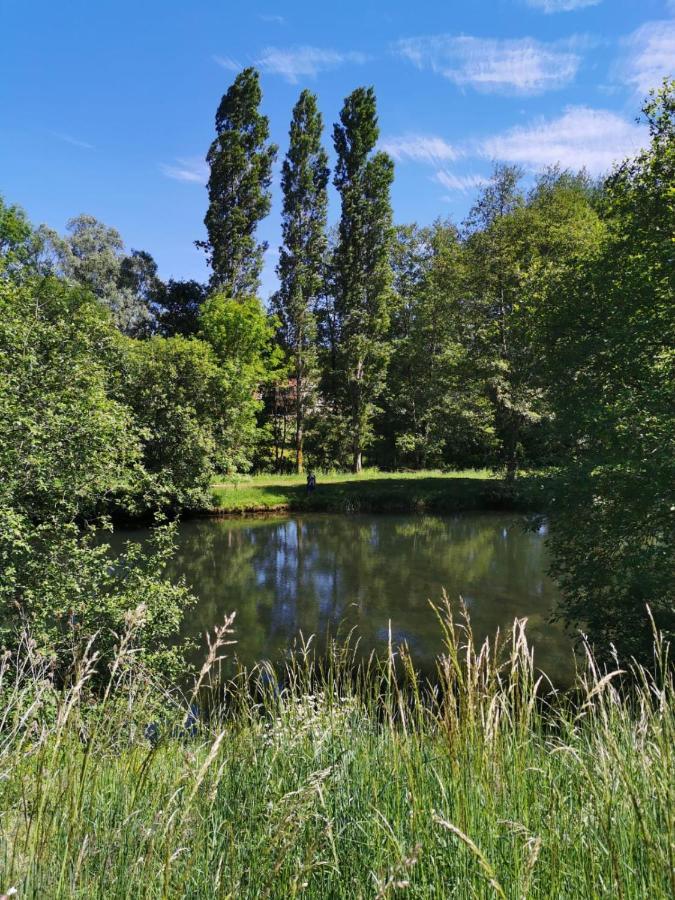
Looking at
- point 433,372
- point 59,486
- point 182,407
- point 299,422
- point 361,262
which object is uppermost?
point 361,262

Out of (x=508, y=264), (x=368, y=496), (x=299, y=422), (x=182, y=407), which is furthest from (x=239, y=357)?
(x=508, y=264)

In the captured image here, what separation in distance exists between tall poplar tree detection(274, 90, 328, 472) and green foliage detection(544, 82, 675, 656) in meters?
22.4

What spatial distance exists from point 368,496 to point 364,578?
37.7ft

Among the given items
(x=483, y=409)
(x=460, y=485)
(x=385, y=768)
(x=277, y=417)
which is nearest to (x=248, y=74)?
(x=277, y=417)

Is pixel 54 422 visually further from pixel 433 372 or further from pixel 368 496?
pixel 433 372

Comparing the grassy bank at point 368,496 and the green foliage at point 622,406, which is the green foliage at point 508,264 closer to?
the grassy bank at point 368,496

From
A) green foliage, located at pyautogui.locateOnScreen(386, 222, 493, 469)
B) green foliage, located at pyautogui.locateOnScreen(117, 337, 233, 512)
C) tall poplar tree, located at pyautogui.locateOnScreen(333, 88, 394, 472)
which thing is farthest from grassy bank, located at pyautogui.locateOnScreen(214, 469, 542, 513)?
tall poplar tree, located at pyautogui.locateOnScreen(333, 88, 394, 472)

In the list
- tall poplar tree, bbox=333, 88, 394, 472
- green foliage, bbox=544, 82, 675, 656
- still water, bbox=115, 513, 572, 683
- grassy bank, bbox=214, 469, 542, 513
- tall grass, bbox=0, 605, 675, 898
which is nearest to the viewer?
tall grass, bbox=0, 605, 675, 898

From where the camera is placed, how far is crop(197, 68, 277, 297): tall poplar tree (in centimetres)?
3092

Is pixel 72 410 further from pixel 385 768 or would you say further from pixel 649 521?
pixel 649 521

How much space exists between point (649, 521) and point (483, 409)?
23.4 m

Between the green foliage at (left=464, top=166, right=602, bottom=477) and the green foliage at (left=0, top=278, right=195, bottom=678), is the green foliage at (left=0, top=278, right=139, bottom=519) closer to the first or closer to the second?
the green foliage at (left=0, top=278, right=195, bottom=678)

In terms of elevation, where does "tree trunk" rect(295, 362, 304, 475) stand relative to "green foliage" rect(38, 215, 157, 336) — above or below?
below

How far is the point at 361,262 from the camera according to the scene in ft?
112
